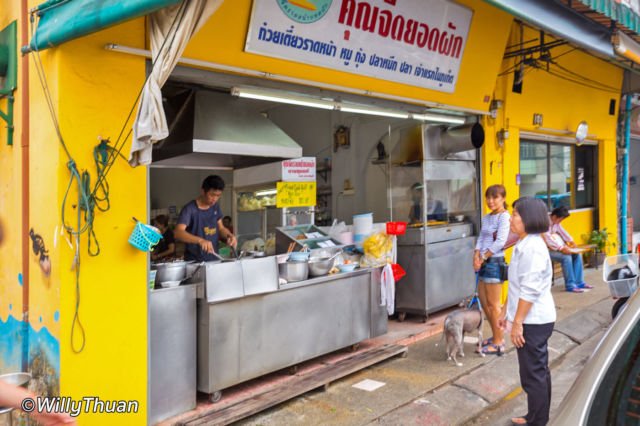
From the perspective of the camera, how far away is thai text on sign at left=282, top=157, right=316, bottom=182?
25.1ft

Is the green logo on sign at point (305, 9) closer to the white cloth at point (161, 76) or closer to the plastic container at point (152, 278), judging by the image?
the white cloth at point (161, 76)

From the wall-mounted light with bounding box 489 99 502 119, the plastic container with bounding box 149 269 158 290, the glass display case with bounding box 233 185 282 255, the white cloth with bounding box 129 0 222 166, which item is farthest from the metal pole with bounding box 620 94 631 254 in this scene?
the white cloth with bounding box 129 0 222 166

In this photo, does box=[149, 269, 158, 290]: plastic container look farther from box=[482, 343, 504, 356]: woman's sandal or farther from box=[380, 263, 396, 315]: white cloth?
box=[482, 343, 504, 356]: woman's sandal

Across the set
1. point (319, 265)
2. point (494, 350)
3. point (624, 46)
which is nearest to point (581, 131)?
point (624, 46)

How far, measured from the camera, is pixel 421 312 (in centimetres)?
672

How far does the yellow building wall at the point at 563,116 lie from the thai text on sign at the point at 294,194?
272 cm

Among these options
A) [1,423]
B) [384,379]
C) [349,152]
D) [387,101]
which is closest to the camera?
[1,423]

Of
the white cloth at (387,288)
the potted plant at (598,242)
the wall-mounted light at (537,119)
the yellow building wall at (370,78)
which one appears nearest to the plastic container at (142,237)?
the yellow building wall at (370,78)

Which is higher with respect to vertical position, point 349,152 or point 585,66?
point 585,66

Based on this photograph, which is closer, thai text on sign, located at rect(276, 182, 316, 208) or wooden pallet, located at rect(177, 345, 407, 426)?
wooden pallet, located at rect(177, 345, 407, 426)

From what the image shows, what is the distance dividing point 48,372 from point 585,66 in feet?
34.6

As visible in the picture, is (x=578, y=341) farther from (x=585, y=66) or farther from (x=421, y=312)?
(x=585, y=66)

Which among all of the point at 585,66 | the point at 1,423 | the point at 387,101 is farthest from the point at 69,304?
the point at 585,66

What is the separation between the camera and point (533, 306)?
3.48 metres
